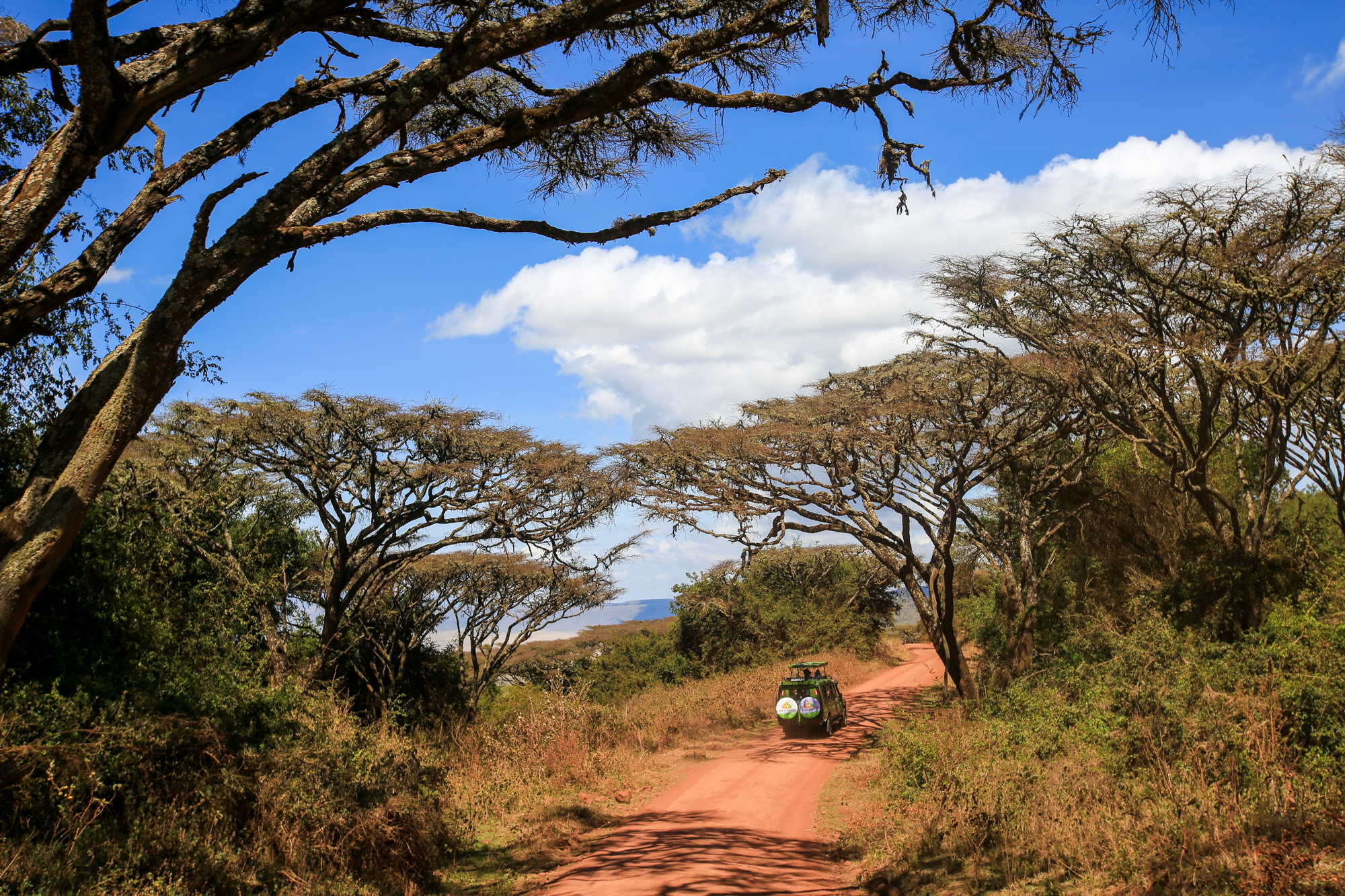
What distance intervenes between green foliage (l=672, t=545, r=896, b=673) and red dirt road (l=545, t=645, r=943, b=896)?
36.7 feet

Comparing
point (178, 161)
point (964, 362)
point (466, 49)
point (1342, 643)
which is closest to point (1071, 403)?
point (964, 362)

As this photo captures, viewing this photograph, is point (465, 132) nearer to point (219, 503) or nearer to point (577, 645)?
point (219, 503)

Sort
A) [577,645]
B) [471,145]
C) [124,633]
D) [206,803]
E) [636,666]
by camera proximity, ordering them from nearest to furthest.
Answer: [471,145] → [206,803] → [124,633] → [636,666] → [577,645]

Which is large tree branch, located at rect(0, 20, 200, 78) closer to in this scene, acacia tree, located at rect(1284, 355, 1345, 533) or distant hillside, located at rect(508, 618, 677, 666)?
acacia tree, located at rect(1284, 355, 1345, 533)

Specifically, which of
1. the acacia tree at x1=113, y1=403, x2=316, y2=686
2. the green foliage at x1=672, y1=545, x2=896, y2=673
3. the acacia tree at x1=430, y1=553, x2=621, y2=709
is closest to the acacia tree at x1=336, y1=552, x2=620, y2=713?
the acacia tree at x1=430, y1=553, x2=621, y2=709

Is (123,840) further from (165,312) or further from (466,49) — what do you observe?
(466,49)

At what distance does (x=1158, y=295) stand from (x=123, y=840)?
1485 centimetres

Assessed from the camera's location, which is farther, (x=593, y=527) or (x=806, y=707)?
(x=593, y=527)

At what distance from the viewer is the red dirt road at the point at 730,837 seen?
6844mm

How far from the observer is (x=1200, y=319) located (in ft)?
41.9

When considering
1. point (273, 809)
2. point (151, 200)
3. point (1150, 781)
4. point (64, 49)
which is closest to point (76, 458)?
point (151, 200)

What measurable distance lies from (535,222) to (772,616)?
23.0 metres

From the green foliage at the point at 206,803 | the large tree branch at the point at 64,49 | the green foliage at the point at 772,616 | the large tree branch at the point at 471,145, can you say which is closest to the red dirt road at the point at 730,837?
the green foliage at the point at 206,803

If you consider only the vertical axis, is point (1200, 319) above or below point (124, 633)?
above
